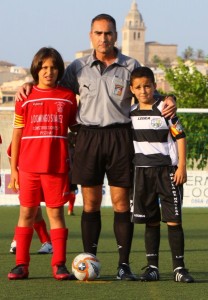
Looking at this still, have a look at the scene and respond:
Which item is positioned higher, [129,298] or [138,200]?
[138,200]

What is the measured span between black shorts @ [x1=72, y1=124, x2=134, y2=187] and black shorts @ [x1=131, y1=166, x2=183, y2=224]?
0.11 metres

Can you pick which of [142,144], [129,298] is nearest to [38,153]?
[142,144]

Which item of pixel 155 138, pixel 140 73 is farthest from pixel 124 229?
pixel 140 73

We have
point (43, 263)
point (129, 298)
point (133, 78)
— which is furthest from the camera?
point (43, 263)

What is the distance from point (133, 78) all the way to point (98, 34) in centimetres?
44

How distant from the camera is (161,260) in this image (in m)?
9.95

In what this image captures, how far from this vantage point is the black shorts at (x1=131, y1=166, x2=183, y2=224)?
822 cm

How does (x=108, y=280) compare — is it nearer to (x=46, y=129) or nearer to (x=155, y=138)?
(x=155, y=138)

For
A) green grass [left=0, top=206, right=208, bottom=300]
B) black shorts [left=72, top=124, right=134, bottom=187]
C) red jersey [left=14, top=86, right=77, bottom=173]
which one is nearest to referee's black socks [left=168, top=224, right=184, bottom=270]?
green grass [left=0, top=206, right=208, bottom=300]

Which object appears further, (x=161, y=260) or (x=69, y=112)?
(x=161, y=260)

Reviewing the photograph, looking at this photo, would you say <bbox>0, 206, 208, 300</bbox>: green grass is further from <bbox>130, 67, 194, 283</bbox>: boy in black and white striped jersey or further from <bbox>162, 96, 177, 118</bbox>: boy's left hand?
<bbox>162, 96, 177, 118</bbox>: boy's left hand

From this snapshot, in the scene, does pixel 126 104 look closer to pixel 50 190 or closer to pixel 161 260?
pixel 50 190

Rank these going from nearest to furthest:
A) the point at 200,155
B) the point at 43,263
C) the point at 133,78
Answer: the point at 133,78 < the point at 43,263 < the point at 200,155

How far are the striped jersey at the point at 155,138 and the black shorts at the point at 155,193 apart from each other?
0.20ft
